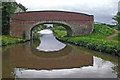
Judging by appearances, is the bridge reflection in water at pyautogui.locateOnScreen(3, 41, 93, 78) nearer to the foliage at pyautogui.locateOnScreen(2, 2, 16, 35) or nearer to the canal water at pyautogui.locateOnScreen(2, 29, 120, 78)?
the canal water at pyautogui.locateOnScreen(2, 29, 120, 78)

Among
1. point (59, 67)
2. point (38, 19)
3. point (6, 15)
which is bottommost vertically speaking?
point (59, 67)

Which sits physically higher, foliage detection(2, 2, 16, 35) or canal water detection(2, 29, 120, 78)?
foliage detection(2, 2, 16, 35)

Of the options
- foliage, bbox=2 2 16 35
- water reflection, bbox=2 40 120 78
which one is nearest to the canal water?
water reflection, bbox=2 40 120 78

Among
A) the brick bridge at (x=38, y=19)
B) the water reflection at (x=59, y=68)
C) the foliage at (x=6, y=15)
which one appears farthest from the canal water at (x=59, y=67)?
the brick bridge at (x=38, y=19)

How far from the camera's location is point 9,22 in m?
22.5

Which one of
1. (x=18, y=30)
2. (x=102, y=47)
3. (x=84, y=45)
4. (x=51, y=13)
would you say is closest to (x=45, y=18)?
(x=51, y=13)

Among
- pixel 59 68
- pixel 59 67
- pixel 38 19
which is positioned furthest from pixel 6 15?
pixel 59 68

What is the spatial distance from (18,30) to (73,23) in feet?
28.5

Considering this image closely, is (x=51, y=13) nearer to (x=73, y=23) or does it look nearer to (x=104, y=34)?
(x=73, y=23)

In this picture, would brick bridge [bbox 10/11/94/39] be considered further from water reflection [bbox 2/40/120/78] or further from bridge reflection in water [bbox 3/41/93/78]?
water reflection [bbox 2/40/120/78]

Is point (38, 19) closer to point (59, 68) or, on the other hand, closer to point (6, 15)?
point (6, 15)

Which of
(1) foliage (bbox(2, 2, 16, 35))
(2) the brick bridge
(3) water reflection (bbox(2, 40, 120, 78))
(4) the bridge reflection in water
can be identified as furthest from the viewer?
(2) the brick bridge

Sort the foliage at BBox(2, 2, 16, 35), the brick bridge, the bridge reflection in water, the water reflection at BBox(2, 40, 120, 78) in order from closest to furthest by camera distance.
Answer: the water reflection at BBox(2, 40, 120, 78), the bridge reflection in water, the foliage at BBox(2, 2, 16, 35), the brick bridge

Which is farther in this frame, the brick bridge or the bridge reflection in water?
the brick bridge
